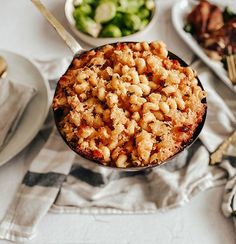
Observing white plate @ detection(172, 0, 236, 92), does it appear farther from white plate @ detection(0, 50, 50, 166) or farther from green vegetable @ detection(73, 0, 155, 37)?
white plate @ detection(0, 50, 50, 166)

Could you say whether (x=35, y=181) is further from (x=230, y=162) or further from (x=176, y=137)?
(x=230, y=162)

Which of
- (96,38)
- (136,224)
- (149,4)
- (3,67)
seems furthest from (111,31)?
(136,224)

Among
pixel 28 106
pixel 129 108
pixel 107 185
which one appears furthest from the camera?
pixel 28 106

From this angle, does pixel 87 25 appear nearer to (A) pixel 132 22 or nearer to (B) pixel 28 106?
(A) pixel 132 22

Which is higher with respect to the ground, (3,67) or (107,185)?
(3,67)

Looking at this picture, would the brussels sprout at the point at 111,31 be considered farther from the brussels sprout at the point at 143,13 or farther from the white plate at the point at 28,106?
the white plate at the point at 28,106

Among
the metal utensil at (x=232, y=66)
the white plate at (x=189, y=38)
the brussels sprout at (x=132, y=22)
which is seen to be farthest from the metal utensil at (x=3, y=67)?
the metal utensil at (x=232, y=66)

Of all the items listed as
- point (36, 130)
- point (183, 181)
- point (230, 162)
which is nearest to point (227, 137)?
point (230, 162)
